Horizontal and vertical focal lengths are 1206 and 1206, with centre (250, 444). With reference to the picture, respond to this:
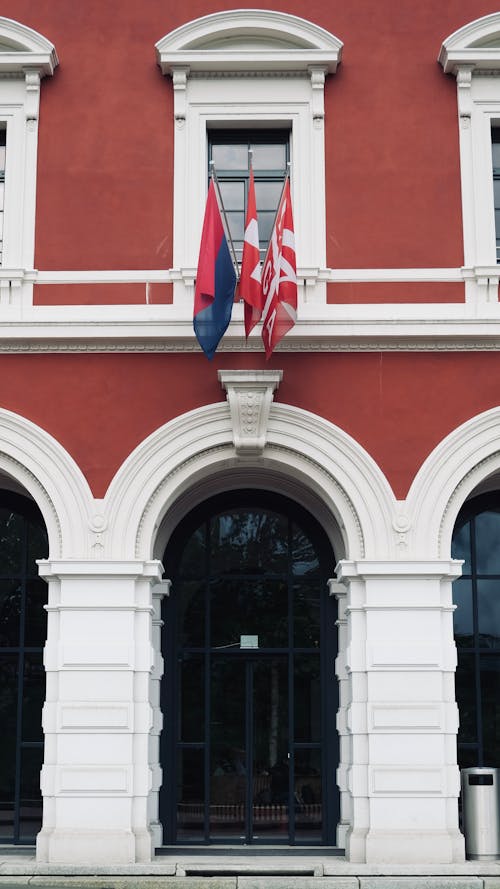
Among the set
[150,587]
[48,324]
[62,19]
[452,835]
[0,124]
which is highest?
[62,19]

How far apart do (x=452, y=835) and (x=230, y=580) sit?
433cm

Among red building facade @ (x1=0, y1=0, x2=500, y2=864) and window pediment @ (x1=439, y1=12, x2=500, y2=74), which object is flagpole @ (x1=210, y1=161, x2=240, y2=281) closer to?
red building facade @ (x1=0, y1=0, x2=500, y2=864)

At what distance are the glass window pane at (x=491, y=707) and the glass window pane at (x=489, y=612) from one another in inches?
8.7

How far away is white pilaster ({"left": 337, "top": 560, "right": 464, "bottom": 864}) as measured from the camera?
1367 centimetres

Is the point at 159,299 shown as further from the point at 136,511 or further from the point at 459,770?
the point at 459,770

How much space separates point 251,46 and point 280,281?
365cm

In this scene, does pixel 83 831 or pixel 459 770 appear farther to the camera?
pixel 459 770

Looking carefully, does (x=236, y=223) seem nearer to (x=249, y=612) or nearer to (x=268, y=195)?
(x=268, y=195)

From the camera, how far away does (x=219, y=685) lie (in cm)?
1576

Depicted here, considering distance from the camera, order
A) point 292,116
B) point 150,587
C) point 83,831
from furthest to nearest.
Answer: point 292,116 → point 150,587 → point 83,831

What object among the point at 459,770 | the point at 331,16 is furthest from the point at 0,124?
the point at 459,770

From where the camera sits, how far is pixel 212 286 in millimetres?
Result: 14055

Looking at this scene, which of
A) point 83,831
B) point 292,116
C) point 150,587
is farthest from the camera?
point 292,116

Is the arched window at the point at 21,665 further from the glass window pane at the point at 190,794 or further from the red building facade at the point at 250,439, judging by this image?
the glass window pane at the point at 190,794
